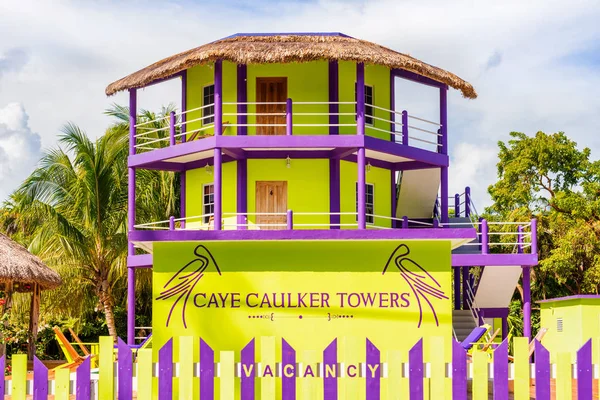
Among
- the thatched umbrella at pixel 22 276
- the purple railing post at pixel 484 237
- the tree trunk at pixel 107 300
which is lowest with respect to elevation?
the tree trunk at pixel 107 300

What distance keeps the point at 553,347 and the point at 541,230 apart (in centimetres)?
760

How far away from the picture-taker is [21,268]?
73.5 feet

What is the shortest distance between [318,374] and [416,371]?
Result: 0.94m

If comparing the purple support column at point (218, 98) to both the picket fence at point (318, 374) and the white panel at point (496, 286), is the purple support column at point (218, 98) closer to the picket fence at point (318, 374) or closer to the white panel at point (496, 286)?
the white panel at point (496, 286)

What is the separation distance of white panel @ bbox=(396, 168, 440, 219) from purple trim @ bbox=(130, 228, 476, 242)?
370 inches

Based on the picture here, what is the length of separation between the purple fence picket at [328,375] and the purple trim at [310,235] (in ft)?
26.3

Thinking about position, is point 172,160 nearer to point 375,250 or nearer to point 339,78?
point 339,78

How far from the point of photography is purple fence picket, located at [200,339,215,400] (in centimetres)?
823

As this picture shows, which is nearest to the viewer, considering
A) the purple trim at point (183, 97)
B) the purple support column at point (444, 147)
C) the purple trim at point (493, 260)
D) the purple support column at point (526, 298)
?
the purple trim at point (493, 260)

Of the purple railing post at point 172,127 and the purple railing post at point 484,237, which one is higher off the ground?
the purple railing post at point 172,127

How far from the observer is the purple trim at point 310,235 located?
1606 centimetres

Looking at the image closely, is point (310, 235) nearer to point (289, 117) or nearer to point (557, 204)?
point (289, 117)

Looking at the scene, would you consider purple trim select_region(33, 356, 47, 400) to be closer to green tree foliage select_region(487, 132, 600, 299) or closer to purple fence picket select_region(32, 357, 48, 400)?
purple fence picket select_region(32, 357, 48, 400)

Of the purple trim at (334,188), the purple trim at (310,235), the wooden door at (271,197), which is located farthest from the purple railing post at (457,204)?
the purple trim at (310,235)
